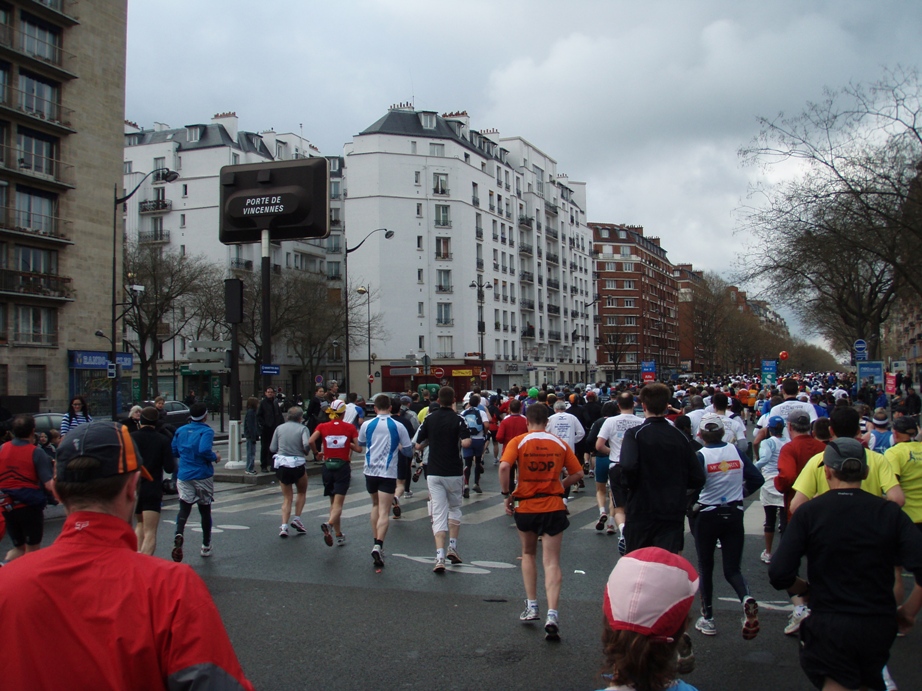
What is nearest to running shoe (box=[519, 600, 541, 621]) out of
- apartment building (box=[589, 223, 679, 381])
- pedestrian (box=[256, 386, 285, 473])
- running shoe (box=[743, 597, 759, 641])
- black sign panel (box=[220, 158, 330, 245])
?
running shoe (box=[743, 597, 759, 641])

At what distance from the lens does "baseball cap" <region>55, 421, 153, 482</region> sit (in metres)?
2.05

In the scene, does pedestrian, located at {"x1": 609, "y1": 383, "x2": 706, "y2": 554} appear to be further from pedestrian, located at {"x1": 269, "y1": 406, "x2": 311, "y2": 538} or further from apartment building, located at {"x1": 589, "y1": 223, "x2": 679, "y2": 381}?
apartment building, located at {"x1": 589, "y1": 223, "x2": 679, "y2": 381}

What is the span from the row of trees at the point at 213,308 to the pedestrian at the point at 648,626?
38376 mm

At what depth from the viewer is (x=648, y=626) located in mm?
2066

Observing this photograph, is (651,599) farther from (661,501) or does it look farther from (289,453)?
(289,453)

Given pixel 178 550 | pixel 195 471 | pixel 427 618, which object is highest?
pixel 195 471

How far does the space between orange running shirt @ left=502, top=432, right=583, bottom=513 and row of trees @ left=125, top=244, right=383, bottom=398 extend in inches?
1349

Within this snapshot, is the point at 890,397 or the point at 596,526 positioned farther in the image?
the point at 890,397

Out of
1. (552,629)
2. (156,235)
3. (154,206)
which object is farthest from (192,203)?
(552,629)

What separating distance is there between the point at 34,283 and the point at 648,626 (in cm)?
3837

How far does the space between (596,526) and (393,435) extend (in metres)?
3.48

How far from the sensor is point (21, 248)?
34750mm

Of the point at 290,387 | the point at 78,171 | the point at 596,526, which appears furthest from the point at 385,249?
the point at 596,526

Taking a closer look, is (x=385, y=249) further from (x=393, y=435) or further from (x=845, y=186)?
(x=393, y=435)
